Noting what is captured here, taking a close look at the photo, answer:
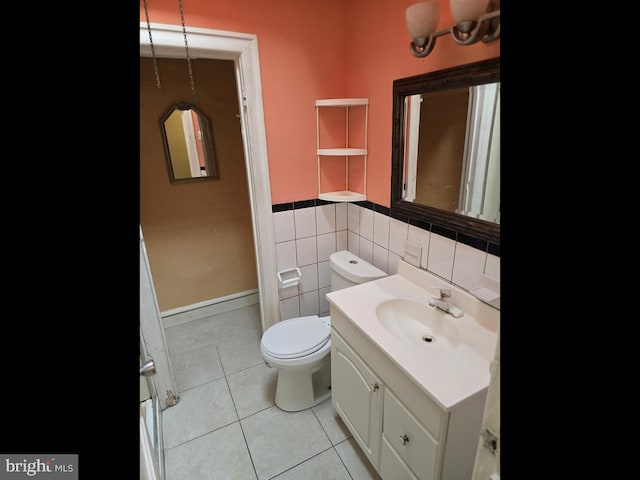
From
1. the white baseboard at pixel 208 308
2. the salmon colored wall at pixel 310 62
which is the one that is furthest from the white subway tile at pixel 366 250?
the white baseboard at pixel 208 308

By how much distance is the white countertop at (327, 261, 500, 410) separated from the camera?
35.5 inches

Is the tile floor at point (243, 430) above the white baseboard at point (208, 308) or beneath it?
beneath

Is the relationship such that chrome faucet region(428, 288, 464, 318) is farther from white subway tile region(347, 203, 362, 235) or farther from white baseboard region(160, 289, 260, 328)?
white baseboard region(160, 289, 260, 328)

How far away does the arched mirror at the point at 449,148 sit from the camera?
862mm

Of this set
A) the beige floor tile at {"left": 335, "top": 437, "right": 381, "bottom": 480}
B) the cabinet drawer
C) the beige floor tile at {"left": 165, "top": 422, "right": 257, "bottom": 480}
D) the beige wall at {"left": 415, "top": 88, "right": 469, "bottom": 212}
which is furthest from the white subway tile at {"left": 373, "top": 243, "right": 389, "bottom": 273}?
the beige floor tile at {"left": 165, "top": 422, "right": 257, "bottom": 480}

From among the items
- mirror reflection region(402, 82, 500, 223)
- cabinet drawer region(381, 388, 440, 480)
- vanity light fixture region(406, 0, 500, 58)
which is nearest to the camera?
vanity light fixture region(406, 0, 500, 58)

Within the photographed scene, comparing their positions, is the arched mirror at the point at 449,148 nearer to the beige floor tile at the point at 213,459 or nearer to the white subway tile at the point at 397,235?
the white subway tile at the point at 397,235

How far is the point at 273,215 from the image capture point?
1.78m

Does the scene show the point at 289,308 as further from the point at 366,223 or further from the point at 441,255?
the point at 441,255

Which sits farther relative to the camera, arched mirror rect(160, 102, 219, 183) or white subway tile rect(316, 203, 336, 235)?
arched mirror rect(160, 102, 219, 183)

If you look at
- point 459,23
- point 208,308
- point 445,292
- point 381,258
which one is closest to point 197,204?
point 208,308

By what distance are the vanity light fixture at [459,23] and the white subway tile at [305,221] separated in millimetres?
989
